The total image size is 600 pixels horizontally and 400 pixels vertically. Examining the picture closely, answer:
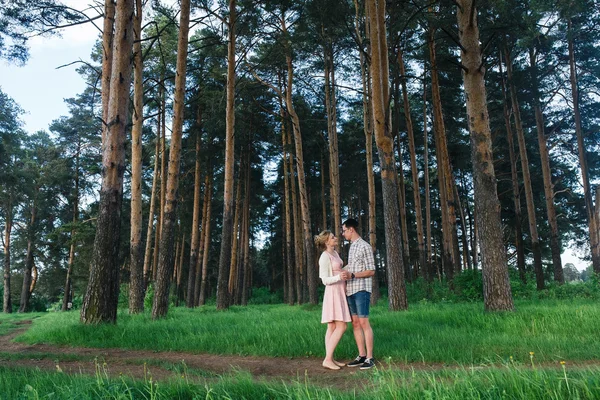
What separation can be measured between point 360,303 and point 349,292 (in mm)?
226

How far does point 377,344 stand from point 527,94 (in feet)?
60.1

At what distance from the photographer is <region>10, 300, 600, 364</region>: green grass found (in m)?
5.63

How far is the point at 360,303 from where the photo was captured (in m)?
5.62

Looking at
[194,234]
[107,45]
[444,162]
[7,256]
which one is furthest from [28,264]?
[444,162]

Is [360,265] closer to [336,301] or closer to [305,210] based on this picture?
[336,301]

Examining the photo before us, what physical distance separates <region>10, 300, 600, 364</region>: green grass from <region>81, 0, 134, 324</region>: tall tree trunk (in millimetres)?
583

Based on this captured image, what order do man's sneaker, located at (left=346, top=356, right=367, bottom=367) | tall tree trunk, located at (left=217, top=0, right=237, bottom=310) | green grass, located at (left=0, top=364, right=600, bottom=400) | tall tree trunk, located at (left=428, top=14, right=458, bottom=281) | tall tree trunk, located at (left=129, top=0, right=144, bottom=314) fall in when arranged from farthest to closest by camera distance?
tall tree trunk, located at (left=428, top=14, right=458, bottom=281) < tall tree trunk, located at (left=217, top=0, right=237, bottom=310) < tall tree trunk, located at (left=129, top=0, right=144, bottom=314) < man's sneaker, located at (left=346, top=356, right=367, bottom=367) < green grass, located at (left=0, top=364, right=600, bottom=400)

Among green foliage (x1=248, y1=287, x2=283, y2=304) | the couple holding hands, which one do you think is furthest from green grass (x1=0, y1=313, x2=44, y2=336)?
green foliage (x1=248, y1=287, x2=283, y2=304)

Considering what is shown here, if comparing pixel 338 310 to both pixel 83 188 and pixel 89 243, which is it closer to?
pixel 89 243

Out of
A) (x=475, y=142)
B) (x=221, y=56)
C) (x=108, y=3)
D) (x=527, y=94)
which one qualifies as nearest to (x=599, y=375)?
(x=475, y=142)

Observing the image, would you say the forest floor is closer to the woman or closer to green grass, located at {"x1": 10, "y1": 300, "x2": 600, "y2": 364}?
green grass, located at {"x1": 10, "y1": 300, "x2": 600, "y2": 364}

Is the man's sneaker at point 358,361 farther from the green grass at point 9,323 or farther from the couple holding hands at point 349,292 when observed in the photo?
the green grass at point 9,323

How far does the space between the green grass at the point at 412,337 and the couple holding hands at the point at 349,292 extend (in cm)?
65

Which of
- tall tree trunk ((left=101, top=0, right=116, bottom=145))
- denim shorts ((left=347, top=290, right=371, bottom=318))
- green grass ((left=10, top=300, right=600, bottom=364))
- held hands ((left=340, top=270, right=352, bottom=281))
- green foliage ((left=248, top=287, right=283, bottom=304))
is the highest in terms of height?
tall tree trunk ((left=101, top=0, right=116, bottom=145))
